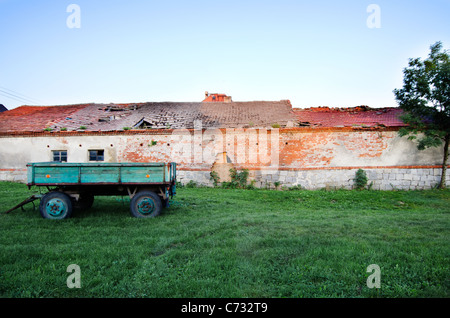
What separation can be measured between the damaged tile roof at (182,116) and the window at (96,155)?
5.58 feet

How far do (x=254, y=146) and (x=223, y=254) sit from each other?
914 cm

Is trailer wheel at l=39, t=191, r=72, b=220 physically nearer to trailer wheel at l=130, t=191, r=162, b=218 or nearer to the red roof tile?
trailer wheel at l=130, t=191, r=162, b=218

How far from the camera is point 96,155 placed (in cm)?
1374

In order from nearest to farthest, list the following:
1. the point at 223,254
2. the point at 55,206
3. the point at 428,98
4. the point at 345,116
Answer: the point at 223,254 < the point at 55,206 < the point at 428,98 < the point at 345,116

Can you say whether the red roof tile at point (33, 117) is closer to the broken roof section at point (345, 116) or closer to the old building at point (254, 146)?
the old building at point (254, 146)

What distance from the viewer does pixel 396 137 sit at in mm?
11789

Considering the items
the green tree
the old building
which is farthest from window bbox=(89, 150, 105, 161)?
the green tree

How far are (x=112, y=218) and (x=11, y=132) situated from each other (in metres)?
12.3

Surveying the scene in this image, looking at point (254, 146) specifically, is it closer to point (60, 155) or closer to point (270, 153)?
point (270, 153)

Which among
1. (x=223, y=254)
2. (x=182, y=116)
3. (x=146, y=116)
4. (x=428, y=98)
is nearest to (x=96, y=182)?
(x=223, y=254)

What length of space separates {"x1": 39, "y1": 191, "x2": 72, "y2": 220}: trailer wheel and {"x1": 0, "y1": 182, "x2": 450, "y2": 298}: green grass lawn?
225mm
